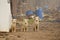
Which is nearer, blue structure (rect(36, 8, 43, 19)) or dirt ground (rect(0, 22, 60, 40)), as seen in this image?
dirt ground (rect(0, 22, 60, 40))

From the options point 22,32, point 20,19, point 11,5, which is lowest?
point 22,32

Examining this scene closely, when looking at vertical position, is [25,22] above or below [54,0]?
below

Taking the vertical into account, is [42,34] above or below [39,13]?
below

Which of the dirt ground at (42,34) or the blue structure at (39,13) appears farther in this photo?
the blue structure at (39,13)

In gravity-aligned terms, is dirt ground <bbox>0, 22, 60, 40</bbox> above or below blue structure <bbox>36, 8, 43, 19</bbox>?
below

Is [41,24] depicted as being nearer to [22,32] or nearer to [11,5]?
[22,32]

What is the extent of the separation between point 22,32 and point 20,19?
0.82 feet

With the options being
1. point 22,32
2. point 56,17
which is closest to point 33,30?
point 22,32

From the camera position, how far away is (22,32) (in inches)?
114

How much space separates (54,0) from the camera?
9.95 feet

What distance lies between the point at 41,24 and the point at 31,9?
0.96ft

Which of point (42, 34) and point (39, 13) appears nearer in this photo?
point (42, 34)

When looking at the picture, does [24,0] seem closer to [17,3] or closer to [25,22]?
[17,3]

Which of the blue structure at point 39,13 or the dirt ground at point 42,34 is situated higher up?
the blue structure at point 39,13
